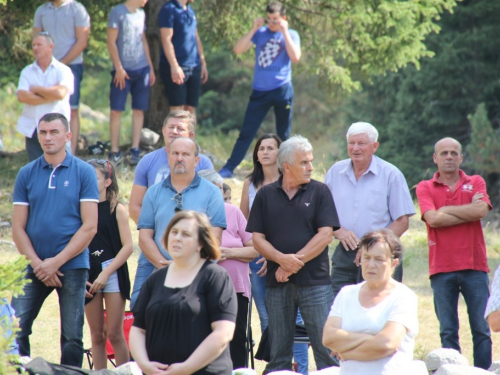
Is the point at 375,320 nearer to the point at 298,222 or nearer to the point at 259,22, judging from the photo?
the point at 298,222

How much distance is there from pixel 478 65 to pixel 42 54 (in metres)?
11.2

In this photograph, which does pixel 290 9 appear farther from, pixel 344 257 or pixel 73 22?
pixel 344 257

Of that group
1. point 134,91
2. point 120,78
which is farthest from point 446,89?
point 120,78

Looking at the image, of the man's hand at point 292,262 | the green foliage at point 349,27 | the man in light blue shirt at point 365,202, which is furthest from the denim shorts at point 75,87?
the man's hand at point 292,262

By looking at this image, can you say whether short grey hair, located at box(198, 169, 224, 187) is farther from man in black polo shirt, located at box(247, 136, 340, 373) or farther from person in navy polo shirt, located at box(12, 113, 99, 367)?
person in navy polo shirt, located at box(12, 113, 99, 367)

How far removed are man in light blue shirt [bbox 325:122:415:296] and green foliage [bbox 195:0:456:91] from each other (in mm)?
5749

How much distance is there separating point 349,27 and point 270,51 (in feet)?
8.31

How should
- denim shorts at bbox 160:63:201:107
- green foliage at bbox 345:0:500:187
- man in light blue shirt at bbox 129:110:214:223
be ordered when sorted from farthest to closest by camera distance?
green foliage at bbox 345:0:500:187, denim shorts at bbox 160:63:201:107, man in light blue shirt at bbox 129:110:214:223

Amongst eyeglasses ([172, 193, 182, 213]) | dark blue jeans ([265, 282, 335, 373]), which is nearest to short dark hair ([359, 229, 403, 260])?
dark blue jeans ([265, 282, 335, 373])

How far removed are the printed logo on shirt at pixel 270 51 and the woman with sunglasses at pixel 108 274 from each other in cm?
424

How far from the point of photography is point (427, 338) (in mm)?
7766

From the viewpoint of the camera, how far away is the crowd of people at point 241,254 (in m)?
4.36

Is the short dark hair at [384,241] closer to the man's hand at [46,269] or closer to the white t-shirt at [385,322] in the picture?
the white t-shirt at [385,322]

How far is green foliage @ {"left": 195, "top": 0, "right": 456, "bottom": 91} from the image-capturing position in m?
11.3
